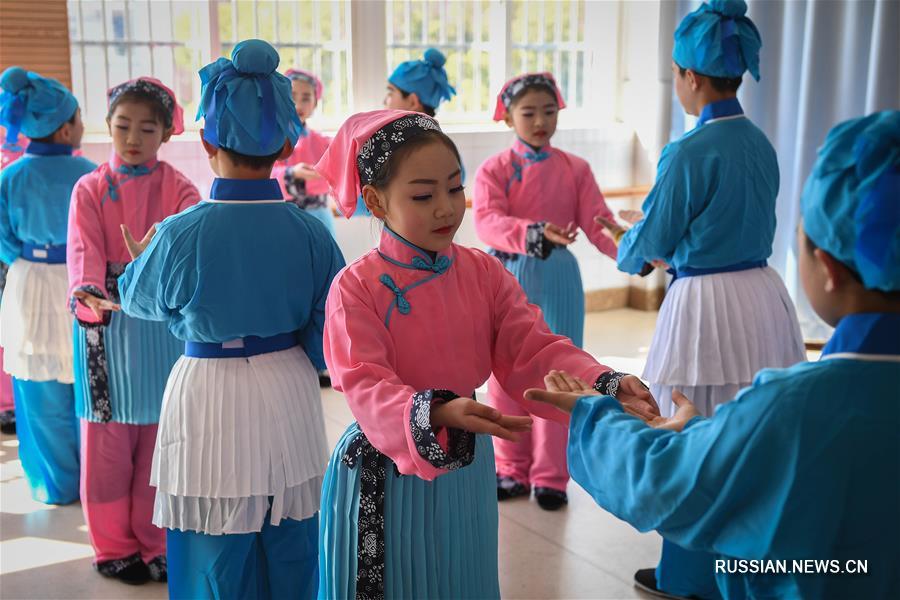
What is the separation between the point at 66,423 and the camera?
3855 mm

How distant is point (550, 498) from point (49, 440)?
195 cm

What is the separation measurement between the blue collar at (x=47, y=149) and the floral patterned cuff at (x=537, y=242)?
68.9 inches

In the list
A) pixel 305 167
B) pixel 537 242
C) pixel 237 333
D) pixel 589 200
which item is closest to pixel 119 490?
pixel 237 333

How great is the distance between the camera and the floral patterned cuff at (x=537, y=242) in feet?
11.7

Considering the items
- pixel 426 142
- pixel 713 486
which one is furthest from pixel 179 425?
pixel 713 486

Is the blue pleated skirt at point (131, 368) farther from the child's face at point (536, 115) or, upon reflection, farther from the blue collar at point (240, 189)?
the child's face at point (536, 115)

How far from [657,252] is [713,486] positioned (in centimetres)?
171

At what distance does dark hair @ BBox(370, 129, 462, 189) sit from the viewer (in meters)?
1.85

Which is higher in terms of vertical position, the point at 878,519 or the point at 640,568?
the point at 878,519

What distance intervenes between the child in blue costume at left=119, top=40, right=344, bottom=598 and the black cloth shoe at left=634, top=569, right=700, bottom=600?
1.23 metres

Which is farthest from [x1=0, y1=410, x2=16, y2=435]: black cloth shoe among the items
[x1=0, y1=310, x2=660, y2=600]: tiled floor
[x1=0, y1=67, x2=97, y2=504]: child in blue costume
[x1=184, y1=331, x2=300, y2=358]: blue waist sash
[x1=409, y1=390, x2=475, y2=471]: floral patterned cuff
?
[x1=409, y1=390, x2=475, y2=471]: floral patterned cuff

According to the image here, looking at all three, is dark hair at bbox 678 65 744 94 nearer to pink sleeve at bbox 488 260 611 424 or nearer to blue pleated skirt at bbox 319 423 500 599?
pink sleeve at bbox 488 260 611 424

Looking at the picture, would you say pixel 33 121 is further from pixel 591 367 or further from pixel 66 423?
pixel 591 367

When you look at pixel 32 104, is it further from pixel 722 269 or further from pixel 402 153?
pixel 722 269
